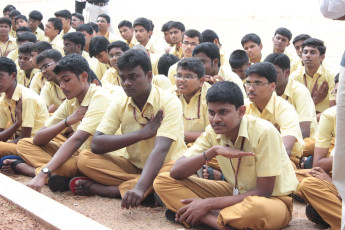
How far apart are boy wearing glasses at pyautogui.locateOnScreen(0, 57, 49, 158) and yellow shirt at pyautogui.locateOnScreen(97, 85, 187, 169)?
1.31m

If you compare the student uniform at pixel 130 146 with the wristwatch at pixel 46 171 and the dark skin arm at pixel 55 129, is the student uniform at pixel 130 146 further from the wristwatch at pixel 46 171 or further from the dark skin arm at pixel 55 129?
the dark skin arm at pixel 55 129

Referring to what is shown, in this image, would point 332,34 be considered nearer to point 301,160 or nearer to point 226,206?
point 301,160

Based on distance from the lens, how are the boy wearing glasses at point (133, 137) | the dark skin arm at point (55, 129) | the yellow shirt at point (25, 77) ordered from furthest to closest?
the yellow shirt at point (25, 77)
the dark skin arm at point (55, 129)
the boy wearing glasses at point (133, 137)

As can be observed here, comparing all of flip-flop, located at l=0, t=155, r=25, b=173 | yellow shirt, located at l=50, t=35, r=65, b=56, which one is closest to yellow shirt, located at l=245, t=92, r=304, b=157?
flip-flop, located at l=0, t=155, r=25, b=173

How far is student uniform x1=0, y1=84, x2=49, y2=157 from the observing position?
553 cm

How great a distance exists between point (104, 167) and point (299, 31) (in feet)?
48.5

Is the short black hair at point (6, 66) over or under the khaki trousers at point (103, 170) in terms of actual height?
over

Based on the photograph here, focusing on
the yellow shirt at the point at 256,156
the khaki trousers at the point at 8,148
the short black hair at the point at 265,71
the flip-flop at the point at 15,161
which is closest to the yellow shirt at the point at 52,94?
the khaki trousers at the point at 8,148

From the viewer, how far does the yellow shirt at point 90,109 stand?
4777mm

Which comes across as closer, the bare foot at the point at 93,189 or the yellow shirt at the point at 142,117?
the yellow shirt at the point at 142,117

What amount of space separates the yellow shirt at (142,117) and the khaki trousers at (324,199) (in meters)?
1.14

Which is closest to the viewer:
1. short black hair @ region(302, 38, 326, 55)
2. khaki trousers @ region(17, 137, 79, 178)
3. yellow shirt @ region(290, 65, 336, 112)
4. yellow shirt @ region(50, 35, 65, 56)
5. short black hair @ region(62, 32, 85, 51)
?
khaki trousers @ region(17, 137, 79, 178)

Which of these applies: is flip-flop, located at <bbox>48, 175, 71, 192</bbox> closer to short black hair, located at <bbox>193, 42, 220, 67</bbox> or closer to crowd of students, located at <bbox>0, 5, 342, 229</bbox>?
crowd of students, located at <bbox>0, 5, 342, 229</bbox>

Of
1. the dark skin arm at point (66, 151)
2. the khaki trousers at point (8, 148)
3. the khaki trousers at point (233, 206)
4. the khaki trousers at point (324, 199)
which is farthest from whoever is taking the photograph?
the khaki trousers at point (8, 148)
